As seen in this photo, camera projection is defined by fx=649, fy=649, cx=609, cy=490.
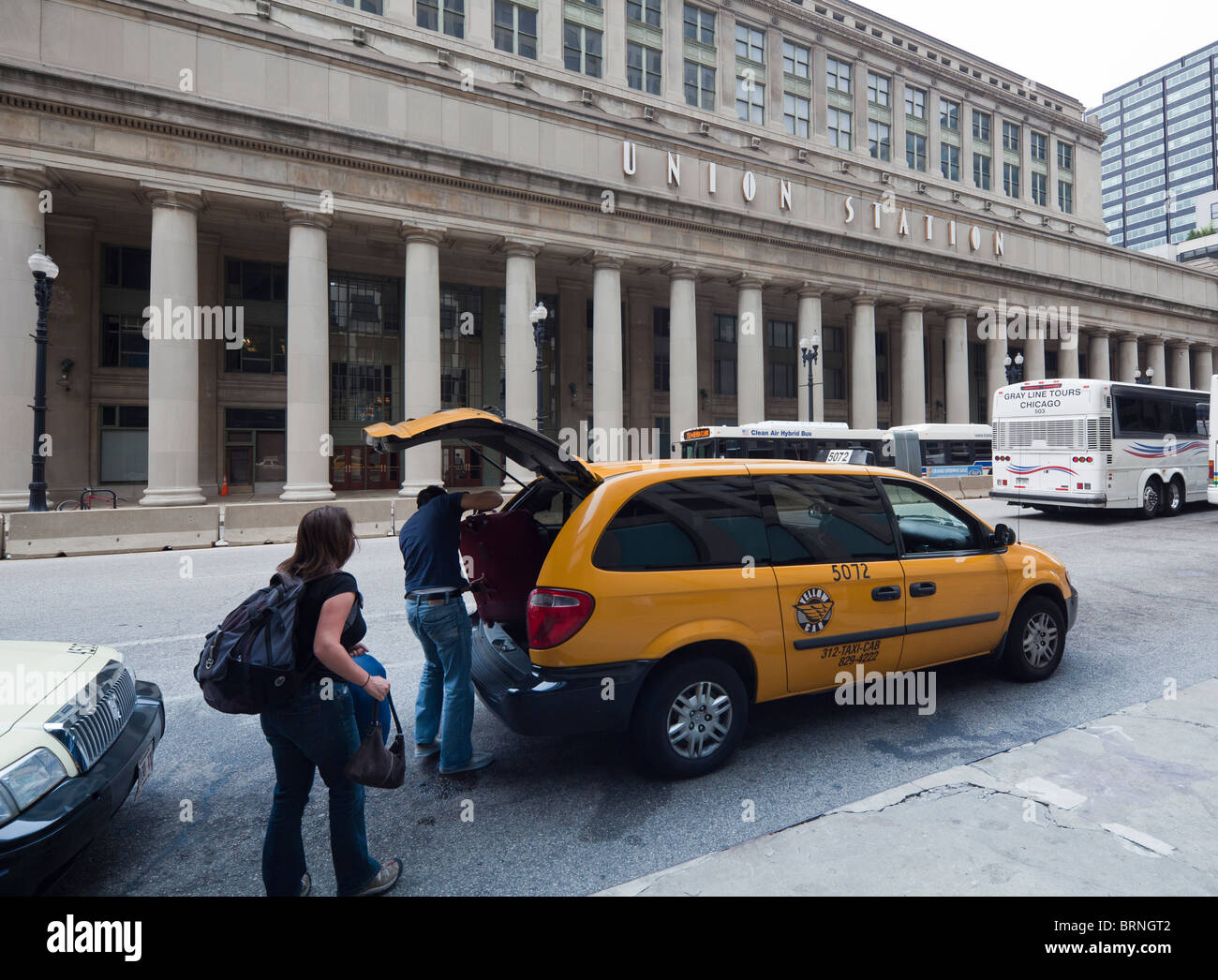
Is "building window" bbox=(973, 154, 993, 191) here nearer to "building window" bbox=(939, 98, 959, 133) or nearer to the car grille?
"building window" bbox=(939, 98, 959, 133)

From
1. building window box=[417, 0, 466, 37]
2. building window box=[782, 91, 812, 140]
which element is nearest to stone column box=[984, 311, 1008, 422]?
building window box=[782, 91, 812, 140]

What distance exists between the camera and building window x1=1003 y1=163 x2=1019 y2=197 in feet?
172

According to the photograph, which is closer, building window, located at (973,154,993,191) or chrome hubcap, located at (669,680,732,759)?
chrome hubcap, located at (669,680,732,759)

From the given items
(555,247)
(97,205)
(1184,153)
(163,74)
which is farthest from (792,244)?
(1184,153)

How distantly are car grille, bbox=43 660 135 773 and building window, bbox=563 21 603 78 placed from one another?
130ft

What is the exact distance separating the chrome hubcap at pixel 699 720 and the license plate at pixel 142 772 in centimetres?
279

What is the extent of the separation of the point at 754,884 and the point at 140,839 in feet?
10.3

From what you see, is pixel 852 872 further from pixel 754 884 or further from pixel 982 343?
pixel 982 343

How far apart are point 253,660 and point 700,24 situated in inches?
1869

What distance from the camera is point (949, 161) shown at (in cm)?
4988

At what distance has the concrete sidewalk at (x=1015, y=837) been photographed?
2.87 meters

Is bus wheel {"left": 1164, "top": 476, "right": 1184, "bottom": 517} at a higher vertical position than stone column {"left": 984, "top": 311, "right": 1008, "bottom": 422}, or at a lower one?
lower

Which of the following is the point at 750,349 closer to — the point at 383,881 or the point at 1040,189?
the point at 383,881

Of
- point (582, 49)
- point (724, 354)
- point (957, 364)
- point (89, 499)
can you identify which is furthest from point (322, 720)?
point (957, 364)
